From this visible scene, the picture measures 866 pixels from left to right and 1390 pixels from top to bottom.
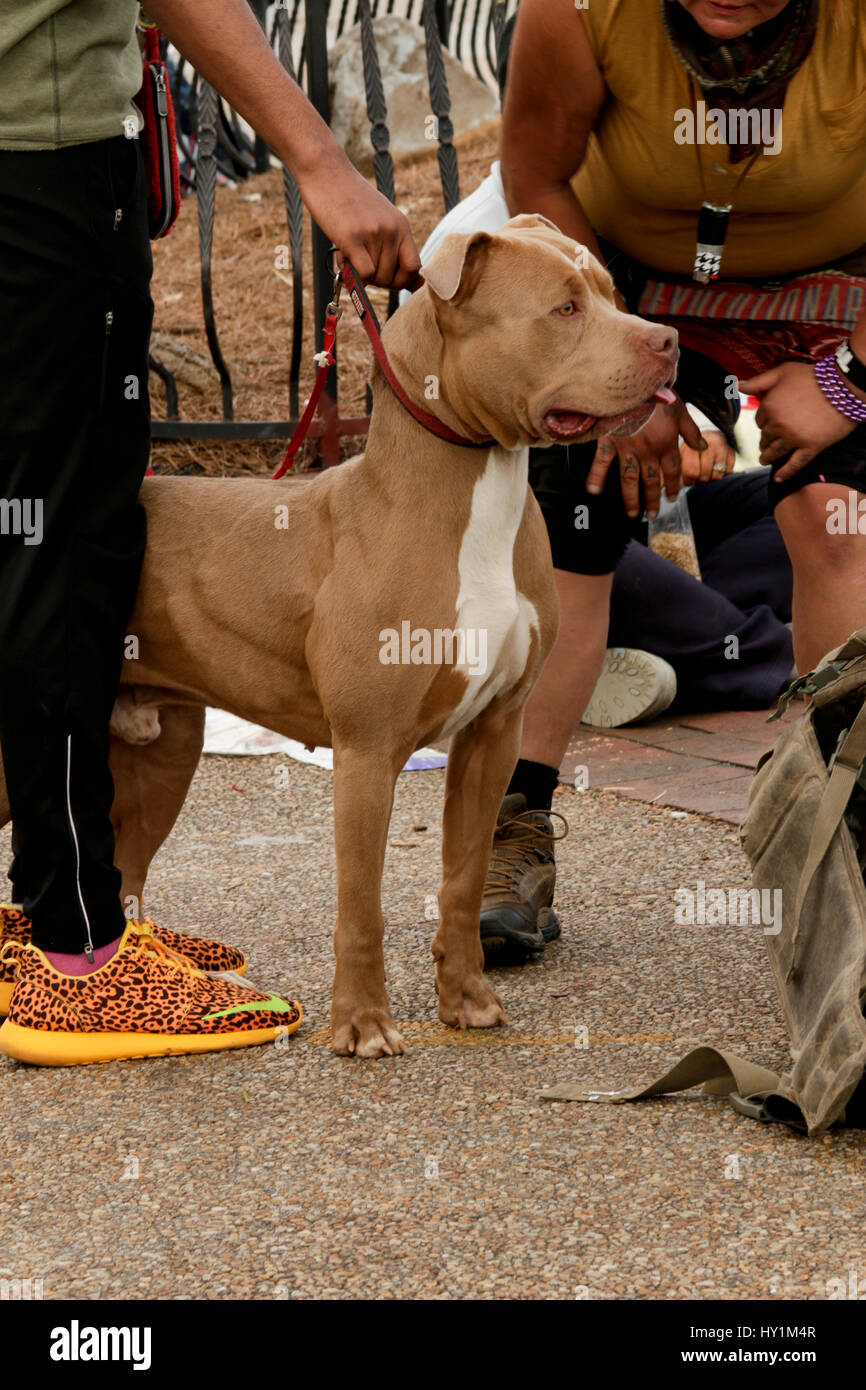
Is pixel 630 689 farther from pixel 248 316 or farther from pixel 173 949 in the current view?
pixel 248 316

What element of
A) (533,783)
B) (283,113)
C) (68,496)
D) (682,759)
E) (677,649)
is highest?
(283,113)

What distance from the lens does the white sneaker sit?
528 centimetres

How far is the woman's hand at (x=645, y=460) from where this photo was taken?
3494 mm

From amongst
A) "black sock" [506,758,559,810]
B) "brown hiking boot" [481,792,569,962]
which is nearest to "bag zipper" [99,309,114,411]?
"brown hiking boot" [481,792,569,962]

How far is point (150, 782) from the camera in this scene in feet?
10.9

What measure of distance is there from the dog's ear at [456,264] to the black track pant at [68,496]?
1.73ft

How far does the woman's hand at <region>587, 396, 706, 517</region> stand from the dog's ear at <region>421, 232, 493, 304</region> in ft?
2.73

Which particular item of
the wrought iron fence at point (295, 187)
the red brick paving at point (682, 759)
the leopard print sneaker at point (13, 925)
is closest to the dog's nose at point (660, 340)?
the leopard print sneaker at point (13, 925)

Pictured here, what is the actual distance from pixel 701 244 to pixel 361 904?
65.2 inches

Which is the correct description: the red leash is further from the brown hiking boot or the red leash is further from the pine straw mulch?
the pine straw mulch

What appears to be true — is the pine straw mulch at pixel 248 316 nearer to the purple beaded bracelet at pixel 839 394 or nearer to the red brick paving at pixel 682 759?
the red brick paving at pixel 682 759

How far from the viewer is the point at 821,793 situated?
2656 millimetres

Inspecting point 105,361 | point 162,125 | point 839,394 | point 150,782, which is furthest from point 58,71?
point 839,394

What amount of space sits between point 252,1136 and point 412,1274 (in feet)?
1.81
